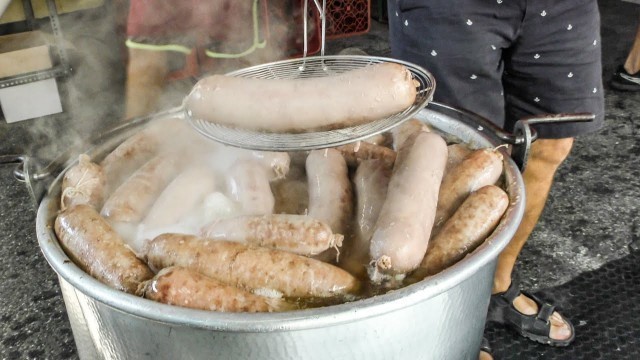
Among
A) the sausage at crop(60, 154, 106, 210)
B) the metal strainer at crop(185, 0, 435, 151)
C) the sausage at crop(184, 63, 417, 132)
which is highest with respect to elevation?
the sausage at crop(184, 63, 417, 132)

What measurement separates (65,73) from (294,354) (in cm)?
369

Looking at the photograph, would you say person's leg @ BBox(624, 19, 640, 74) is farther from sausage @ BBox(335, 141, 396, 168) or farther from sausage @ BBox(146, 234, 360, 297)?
sausage @ BBox(146, 234, 360, 297)

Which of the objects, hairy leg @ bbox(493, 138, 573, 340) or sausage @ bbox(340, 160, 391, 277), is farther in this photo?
hairy leg @ bbox(493, 138, 573, 340)

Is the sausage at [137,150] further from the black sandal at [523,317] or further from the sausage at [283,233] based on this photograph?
the black sandal at [523,317]

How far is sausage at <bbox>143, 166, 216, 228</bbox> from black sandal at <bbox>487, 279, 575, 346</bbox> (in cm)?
146

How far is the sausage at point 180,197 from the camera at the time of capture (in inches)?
65.5

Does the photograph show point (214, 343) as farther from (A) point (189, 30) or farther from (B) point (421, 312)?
(A) point (189, 30)

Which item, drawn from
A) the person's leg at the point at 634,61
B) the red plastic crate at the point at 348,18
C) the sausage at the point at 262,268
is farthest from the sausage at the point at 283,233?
the red plastic crate at the point at 348,18

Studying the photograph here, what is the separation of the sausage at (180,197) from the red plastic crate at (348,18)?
4048mm

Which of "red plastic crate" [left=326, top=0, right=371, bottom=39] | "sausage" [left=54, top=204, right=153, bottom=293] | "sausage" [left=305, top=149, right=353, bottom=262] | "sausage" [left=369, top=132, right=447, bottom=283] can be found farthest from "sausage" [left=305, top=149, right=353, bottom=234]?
"red plastic crate" [left=326, top=0, right=371, bottom=39]

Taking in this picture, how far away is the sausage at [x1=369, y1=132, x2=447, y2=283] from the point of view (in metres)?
1.45

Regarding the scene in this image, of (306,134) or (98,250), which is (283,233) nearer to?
(306,134)

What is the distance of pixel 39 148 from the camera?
4.31 meters

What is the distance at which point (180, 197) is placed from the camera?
66.9 inches
